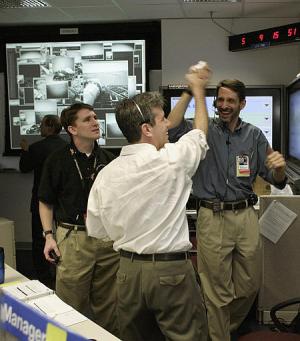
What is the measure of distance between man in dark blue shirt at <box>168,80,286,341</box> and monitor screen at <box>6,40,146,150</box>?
9.50 ft

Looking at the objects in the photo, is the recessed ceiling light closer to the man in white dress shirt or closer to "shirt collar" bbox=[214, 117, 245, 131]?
"shirt collar" bbox=[214, 117, 245, 131]

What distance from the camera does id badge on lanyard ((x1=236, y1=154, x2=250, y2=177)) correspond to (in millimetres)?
2758

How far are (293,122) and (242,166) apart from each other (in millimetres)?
2171

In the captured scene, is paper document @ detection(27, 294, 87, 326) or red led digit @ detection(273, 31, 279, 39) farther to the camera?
red led digit @ detection(273, 31, 279, 39)

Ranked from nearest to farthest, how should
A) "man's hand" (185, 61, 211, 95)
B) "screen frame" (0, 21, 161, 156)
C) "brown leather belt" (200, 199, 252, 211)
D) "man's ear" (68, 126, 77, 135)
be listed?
"man's hand" (185, 61, 211, 95) < "man's ear" (68, 126, 77, 135) < "brown leather belt" (200, 199, 252, 211) < "screen frame" (0, 21, 161, 156)

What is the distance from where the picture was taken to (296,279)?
3344 mm

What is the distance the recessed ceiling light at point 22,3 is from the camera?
455cm

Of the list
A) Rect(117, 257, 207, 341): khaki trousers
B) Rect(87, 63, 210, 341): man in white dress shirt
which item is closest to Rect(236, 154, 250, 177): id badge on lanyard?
Rect(87, 63, 210, 341): man in white dress shirt

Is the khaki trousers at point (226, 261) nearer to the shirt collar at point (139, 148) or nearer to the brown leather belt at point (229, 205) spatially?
the brown leather belt at point (229, 205)

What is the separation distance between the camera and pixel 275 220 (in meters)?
3.31

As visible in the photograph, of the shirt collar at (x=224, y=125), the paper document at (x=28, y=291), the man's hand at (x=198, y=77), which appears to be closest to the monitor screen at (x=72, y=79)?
the shirt collar at (x=224, y=125)

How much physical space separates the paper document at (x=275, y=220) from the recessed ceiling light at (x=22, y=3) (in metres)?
2.94

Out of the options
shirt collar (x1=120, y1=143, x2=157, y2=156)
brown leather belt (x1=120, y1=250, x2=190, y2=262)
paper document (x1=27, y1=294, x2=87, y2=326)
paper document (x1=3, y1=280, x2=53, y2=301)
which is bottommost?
paper document (x1=27, y1=294, x2=87, y2=326)

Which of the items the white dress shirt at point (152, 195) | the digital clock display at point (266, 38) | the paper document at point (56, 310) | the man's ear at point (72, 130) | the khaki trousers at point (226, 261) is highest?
the digital clock display at point (266, 38)
